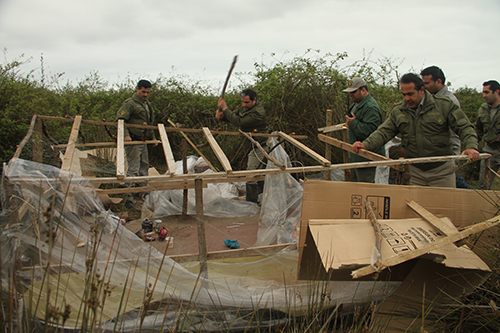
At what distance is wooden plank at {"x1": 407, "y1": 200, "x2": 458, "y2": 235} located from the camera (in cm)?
210

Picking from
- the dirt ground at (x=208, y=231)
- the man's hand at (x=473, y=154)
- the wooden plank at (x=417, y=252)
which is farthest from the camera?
the dirt ground at (x=208, y=231)

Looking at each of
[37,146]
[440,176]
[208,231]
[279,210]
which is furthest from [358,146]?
[37,146]

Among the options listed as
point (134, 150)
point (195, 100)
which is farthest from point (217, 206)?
point (195, 100)

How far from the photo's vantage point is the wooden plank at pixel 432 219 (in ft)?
6.89

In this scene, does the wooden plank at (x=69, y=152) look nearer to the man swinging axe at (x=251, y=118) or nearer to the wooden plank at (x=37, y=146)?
the wooden plank at (x=37, y=146)

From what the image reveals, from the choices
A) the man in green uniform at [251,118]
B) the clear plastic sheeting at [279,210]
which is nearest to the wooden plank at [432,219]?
the clear plastic sheeting at [279,210]

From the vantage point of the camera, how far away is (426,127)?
3303mm

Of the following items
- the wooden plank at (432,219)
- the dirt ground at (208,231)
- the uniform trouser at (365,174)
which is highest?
the uniform trouser at (365,174)

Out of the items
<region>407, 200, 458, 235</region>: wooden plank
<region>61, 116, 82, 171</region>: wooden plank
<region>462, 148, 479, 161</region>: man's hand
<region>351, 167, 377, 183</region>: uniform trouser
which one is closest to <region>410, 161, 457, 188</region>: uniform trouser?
<region>462, 148, 479, 161</region>: man's hand

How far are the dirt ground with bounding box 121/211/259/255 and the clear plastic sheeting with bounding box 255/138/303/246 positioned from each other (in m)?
0.29

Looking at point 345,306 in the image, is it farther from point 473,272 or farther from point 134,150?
point 134,150

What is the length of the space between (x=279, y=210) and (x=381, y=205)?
1666mm

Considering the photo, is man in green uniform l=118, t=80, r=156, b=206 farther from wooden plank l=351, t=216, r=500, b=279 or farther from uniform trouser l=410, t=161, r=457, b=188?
wooden plank l=351, t=216, r=500, b=279

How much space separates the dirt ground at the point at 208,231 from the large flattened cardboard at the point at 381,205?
1.45 metres
